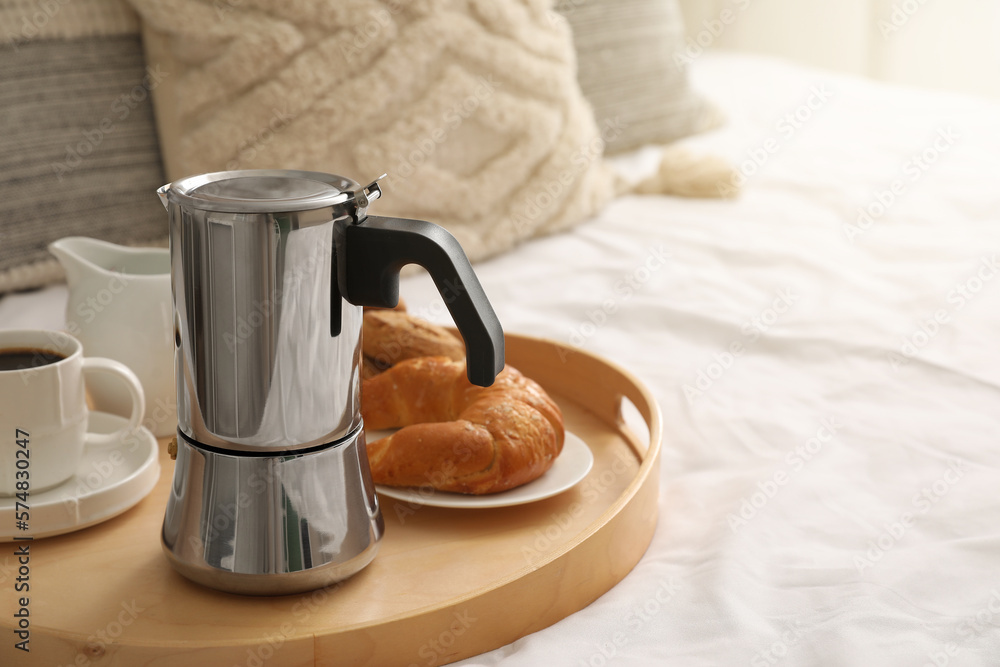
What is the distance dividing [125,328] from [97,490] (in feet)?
0.58

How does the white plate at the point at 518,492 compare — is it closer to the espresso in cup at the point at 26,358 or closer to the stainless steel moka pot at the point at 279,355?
the stainless steel moka pot at the point at 279,355

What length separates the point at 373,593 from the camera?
548mm

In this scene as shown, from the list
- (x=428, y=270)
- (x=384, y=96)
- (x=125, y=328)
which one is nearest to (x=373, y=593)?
(x=428, y=270)

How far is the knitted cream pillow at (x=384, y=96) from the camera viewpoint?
1.09 meters

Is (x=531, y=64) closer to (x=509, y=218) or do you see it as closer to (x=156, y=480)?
(x=509, y=218)

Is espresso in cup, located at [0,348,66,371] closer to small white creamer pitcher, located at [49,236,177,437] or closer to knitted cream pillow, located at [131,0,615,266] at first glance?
small white creamer pitcher, located at [49,236,177,437]

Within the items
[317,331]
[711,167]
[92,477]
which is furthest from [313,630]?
[711,167]

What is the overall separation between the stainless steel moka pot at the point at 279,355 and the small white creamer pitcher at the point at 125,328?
0.24 metres

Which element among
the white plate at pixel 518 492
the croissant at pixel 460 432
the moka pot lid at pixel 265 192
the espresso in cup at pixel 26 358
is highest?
the moka pot lid at pixel 265 192

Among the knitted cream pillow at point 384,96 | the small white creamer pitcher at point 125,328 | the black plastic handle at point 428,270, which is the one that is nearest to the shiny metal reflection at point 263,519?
the black plastic handle at point 428,270

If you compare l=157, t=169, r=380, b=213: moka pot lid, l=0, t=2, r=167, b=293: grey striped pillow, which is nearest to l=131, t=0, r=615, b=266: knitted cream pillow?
l=0, t=2, r=167, b=293: grey striped pillow

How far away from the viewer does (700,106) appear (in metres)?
1.86

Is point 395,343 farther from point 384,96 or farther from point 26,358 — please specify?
point 384,96

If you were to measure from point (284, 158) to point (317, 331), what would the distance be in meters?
0.68
